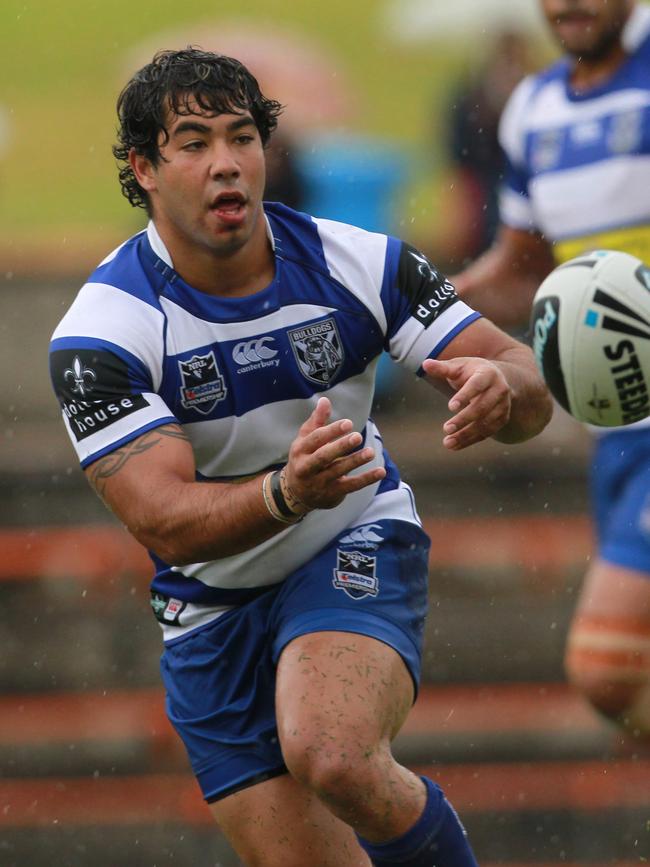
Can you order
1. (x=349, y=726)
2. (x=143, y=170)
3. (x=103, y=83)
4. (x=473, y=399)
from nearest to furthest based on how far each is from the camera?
(x=473, y=399) < (x=349, y=726) < (x=143, y=170) < (x=103, y=83)

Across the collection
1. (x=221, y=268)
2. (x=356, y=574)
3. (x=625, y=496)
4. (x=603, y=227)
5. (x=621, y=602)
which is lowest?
(x=621, y=602)

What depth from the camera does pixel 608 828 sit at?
371 inches

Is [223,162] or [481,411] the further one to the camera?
[223,162]

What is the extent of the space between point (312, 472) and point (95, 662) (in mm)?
6078

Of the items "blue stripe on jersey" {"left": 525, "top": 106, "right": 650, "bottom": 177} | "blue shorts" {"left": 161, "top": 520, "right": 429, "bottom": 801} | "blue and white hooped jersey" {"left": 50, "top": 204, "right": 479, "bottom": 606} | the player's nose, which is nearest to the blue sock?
"blue shorts" {"left": 161, "top": 520, "right": 429, "bottom": 801}

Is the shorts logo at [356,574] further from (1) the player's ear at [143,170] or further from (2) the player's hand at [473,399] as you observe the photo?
(1) the player's ear at [143,170]

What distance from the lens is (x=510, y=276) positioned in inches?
260

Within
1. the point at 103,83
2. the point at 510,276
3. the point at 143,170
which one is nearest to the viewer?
the point at 143,170

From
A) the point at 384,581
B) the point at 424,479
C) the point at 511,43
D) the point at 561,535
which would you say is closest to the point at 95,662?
the point at 424,479

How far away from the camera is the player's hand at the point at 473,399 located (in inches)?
162

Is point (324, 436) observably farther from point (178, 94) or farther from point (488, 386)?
point (178, 94)

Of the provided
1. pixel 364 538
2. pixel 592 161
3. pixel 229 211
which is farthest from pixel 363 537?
pixel 592 161

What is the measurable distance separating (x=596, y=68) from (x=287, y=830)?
3.55 metres

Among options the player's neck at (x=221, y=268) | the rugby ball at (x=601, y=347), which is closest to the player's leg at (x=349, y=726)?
the rugby ball at (x=601, y=347)
